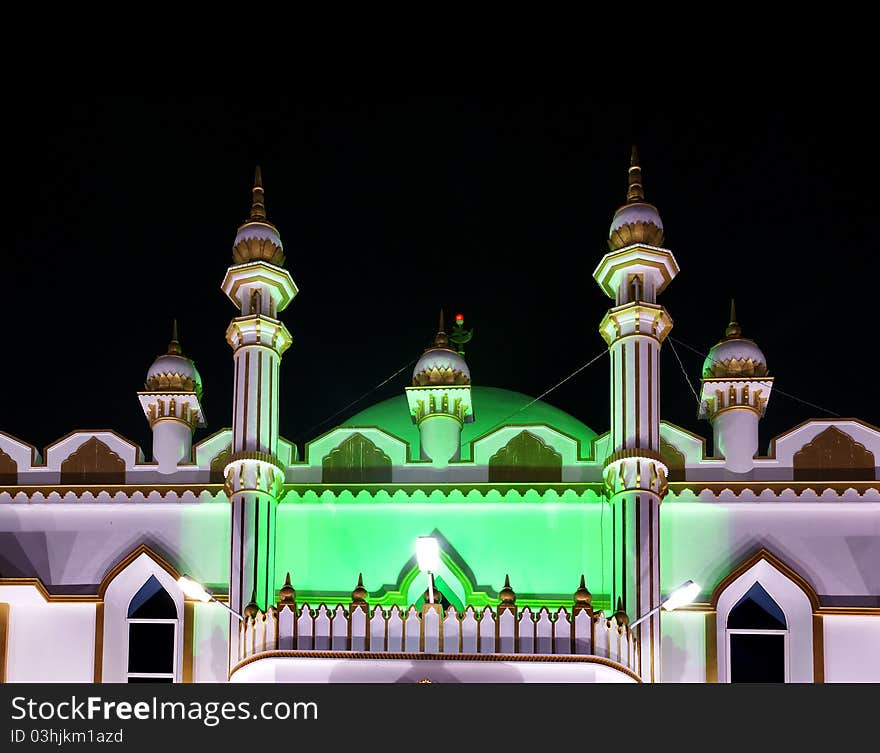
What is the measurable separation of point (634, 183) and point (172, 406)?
6506 millimetres

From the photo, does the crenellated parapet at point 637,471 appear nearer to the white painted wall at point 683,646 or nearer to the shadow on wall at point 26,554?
the white painted wall at point 683,646

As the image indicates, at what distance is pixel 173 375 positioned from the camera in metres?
25.2

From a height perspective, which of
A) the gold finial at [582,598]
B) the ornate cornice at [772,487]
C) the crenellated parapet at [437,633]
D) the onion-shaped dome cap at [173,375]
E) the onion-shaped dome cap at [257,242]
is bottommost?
the crenellated parapet at [437,633]

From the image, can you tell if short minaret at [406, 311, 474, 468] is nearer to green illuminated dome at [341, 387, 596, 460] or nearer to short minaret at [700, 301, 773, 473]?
green illuminated dome at [341, 387, 596, 460]

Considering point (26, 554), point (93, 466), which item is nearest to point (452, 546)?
point (93, 466)

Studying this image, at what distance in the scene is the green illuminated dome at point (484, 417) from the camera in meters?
25.0

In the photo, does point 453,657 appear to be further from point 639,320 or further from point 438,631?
point 639,320

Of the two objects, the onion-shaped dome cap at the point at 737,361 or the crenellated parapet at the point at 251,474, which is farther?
the onion-shaped dome cap at the point at 737,361

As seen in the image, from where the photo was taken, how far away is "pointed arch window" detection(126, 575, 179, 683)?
921 inches

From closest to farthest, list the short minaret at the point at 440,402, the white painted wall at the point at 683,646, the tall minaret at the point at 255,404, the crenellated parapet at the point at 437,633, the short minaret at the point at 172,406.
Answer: the crenellated parapet at the point at 437,633 → the white painted wall at the point at 683,646 → the tall minaret at the point at 255,404 → the short minaret at the point at 440,402 → the short minaret at the point at 172,406

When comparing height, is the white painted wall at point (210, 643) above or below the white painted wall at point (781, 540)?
below

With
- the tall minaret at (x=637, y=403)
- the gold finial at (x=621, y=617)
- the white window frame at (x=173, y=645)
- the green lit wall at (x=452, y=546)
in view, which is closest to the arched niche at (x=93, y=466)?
the white window frame at (x=173, y=645)

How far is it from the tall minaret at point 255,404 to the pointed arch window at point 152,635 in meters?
1.13

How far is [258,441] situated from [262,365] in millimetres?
1040
